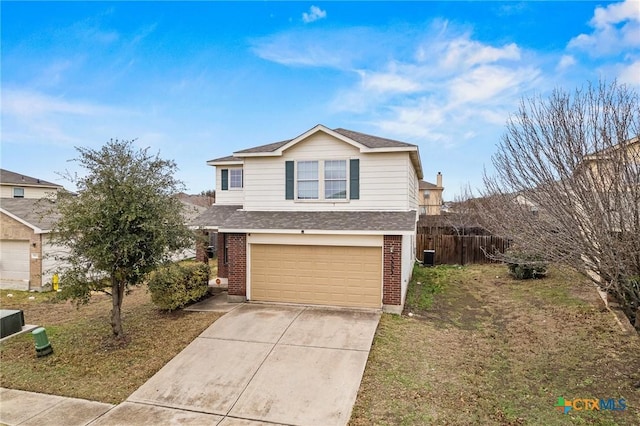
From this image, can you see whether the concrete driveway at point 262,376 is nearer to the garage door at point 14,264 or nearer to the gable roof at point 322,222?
the gable roof at point 322,222

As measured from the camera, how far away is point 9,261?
16.1 meters

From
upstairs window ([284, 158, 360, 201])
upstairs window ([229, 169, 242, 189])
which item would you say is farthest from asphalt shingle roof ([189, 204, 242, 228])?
upstairs window ([284, 158, 360, 201])

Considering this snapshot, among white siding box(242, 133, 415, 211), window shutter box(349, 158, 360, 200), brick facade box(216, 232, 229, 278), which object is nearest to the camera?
white siding box(242, 133, 415, 211)

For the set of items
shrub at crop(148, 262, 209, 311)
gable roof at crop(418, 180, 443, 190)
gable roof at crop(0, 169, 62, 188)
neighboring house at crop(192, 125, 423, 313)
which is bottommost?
shrub at crop(148, 262, 209, 311)

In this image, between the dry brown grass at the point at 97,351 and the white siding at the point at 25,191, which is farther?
the white siding at the point at 25,191

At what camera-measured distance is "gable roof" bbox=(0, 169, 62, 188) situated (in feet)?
92.2

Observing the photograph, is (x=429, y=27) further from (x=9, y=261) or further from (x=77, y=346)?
(x=9, y=261)

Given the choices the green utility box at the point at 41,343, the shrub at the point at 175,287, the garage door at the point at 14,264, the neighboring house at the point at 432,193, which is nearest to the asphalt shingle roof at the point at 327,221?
the shrub at the point at 175,287

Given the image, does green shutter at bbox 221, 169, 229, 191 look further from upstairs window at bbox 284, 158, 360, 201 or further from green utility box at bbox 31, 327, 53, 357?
green utility box at bbox 31, 327, 53, 357

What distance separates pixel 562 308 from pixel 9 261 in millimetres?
23319

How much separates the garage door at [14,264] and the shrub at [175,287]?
9.52m

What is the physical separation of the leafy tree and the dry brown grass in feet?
4.02

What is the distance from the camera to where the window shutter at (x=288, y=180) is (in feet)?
40.8

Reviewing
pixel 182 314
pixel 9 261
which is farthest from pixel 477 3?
pixel 9 261
